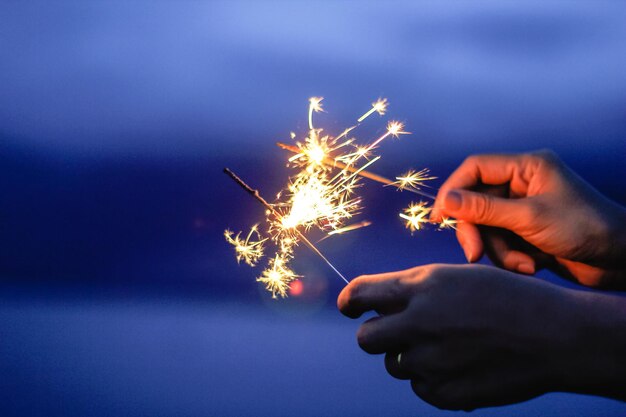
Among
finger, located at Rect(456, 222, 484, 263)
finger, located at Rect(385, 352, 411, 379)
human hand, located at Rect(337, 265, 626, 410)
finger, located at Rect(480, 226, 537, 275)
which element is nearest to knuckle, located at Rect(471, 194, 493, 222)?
finger, located at Rect(456, 222, 484, 263)

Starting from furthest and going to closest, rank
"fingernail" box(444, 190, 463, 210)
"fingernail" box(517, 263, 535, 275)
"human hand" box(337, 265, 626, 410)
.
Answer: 1. "fingernail" box(517, 263, 535, 275)
2. "fingernail" box(444, 190, 463, 210)
3. "human hand" box(337, 265, 626, 410)

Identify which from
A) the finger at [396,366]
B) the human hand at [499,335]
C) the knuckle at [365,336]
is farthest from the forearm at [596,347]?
the knuckle at [365,336]

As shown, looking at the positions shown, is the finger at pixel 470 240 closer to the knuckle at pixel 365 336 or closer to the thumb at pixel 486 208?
the thumb at pixel 486 208

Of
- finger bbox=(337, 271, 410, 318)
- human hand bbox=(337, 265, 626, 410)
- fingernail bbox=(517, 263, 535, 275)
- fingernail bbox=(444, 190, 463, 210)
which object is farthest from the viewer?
fingernail bbox=(517, 263, 535, 275)

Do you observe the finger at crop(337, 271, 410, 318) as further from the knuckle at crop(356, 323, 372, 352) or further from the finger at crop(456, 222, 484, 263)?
the finger at crop(456, 222, 484, 263)

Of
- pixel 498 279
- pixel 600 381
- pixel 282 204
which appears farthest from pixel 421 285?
pixel 282 204

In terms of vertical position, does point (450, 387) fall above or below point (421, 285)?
below

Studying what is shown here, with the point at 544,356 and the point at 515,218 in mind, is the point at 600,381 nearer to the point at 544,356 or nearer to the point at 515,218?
the point at 544,356
